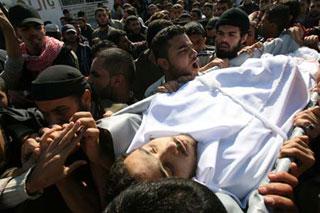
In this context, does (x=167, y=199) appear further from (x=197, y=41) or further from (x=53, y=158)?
(x=197, y=41)

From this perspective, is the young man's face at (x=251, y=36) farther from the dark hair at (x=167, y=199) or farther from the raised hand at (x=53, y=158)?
the dark hair at (x=167, y=199)

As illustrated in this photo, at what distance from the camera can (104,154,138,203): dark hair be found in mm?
1476

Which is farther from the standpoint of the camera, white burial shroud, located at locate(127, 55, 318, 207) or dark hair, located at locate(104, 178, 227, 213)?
white burial shroud, located at locate(127, 55, 318, 207)

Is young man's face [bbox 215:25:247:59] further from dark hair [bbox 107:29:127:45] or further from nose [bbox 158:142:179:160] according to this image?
nose [bbox 158:142:179:160]

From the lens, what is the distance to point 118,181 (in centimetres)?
150

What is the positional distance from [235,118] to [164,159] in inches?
17.6

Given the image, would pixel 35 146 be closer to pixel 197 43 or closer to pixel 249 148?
pixel 249 148

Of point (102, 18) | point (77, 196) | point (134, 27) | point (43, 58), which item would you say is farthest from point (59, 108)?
point (102, 18)

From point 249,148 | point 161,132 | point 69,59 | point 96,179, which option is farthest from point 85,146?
point 69,59

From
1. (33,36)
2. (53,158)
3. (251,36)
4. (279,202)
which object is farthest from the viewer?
(251,36)

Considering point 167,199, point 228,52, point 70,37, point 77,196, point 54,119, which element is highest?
point 167,199

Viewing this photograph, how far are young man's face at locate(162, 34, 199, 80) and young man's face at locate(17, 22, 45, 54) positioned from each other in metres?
1.30

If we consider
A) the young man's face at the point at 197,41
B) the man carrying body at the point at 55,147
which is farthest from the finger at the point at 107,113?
the young man's face at the point at 197,41

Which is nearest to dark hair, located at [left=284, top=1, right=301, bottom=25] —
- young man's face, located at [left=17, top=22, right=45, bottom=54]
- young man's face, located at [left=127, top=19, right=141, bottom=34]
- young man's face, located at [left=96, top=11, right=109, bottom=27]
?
young man's face, located at [left=127, top=19, right=141, bottom=34]
